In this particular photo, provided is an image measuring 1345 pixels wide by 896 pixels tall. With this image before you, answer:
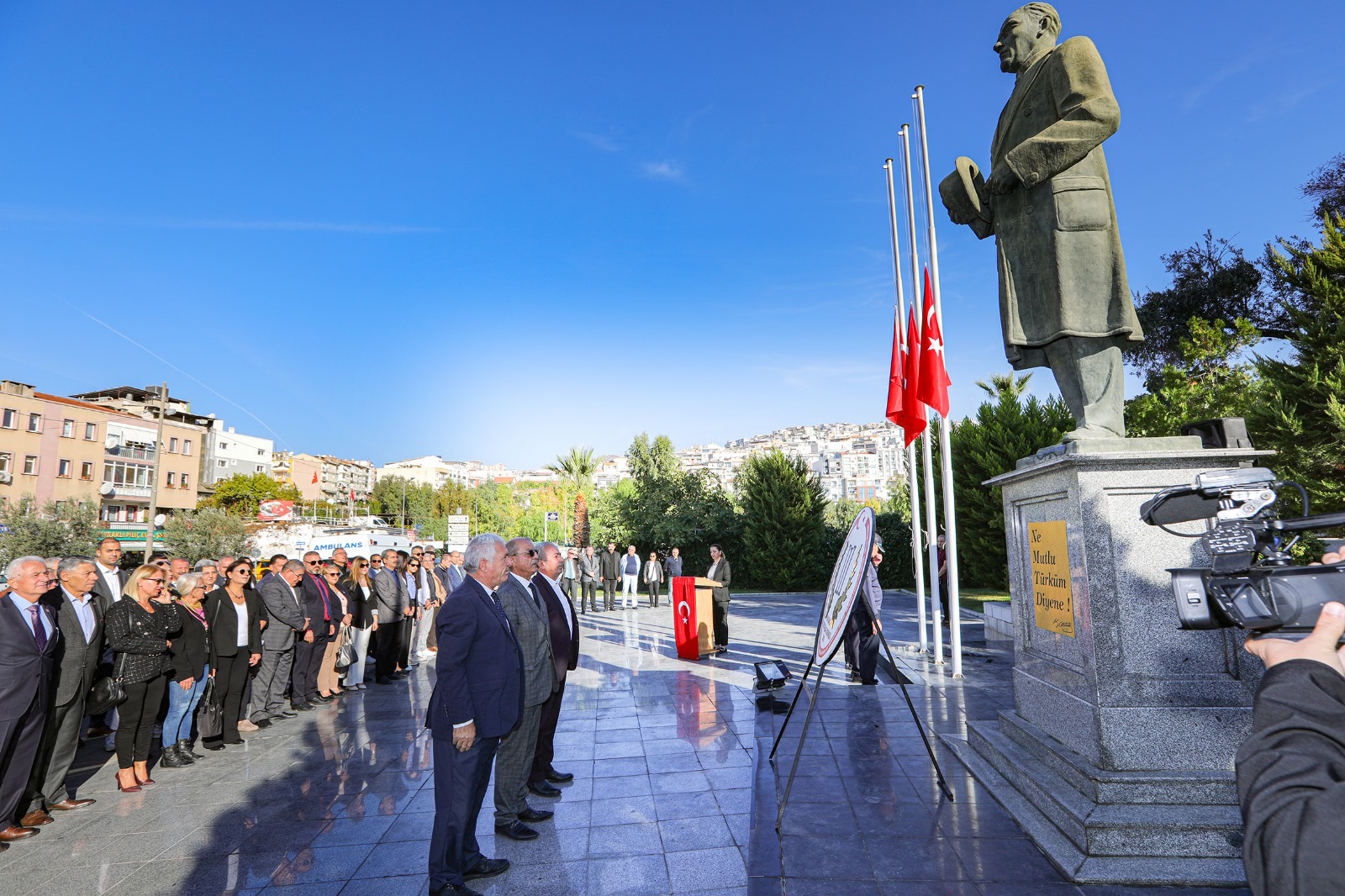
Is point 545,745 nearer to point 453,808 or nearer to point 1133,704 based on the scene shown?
point 453,808

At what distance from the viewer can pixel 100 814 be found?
5055 mm

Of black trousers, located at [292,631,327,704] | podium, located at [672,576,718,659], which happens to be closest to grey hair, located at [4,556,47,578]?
black trousers, located at [292,631,327,704]

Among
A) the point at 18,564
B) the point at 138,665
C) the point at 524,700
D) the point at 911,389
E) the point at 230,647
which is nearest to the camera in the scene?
the point at 524,700

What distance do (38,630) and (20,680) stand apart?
0.36 meters

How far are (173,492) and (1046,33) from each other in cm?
6295

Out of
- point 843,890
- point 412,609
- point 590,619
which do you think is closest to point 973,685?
point 843,890

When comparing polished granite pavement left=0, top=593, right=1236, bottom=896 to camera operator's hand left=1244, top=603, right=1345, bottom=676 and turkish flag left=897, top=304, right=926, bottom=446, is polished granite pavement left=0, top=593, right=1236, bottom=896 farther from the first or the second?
turkish flag left=897, top=304, right=926, bottom=446

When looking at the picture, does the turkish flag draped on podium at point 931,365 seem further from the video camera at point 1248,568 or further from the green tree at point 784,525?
the green tree at point 784,525

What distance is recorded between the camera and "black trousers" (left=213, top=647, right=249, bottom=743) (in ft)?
22.7

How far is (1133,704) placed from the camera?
140 inches

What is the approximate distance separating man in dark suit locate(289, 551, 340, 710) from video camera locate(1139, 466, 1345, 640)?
29.3 feet

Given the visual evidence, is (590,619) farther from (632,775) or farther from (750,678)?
(632,775)

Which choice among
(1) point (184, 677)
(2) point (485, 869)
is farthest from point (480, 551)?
(1) point (184, 677)

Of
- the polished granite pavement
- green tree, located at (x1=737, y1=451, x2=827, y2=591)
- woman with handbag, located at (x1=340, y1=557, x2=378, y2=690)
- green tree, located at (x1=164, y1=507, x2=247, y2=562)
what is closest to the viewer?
the polished granite pavement
